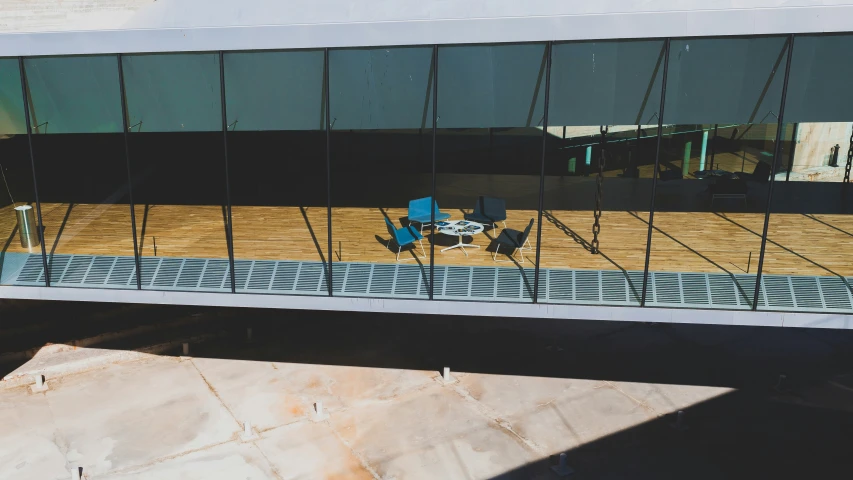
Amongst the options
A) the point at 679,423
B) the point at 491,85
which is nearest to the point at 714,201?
the point at 679,423

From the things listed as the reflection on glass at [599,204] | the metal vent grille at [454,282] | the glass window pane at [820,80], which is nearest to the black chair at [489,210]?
the reflection on glass at [599,204]

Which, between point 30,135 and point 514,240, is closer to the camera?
point 30,135

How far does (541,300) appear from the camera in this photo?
40.2ft

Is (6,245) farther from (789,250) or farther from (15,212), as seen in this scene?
(789,250)

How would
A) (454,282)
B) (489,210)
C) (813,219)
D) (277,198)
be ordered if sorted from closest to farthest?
(454,282) → (489,210) → (813,219) → (277,198)

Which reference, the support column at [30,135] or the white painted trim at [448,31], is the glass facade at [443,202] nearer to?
the support column at [30,135]

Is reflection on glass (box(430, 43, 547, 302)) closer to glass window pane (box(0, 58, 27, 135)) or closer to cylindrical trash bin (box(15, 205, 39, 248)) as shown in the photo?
glass window pane (box(0, 58, 27, 135))

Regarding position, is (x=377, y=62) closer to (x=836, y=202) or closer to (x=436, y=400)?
(x=436, y=400)

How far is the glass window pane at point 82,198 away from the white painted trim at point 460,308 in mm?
323

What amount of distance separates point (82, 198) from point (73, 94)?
5.15 metres

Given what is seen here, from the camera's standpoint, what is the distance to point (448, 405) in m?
15.8

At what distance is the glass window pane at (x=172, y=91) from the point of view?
1167 cm

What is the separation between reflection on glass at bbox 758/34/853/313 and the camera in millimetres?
10680

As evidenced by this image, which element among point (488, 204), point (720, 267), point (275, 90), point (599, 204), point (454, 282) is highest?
point (275, 90)
